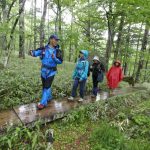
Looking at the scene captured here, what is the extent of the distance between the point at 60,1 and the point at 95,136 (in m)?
13.5

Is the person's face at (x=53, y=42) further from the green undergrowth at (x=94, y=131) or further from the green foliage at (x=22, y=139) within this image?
the green foliage at (x=22, y=139)

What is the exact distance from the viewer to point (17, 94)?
6984 millimetres

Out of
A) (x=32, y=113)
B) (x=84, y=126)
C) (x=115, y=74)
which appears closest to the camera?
(x=32, y=113)

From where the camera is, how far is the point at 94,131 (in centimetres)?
550

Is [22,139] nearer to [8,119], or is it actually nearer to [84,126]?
[8,119]

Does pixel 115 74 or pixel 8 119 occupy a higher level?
pixel 115 74

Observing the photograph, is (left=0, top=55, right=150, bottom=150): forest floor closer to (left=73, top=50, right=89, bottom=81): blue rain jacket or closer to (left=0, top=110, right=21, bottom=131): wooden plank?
(left=0, top=110, right=21, bottom=131): wooden plank

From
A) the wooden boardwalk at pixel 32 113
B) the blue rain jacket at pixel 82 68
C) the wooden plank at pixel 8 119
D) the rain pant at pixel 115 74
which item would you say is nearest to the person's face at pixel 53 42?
the blue rain jacket at pixel 82 68

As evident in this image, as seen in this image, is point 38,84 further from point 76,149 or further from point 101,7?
point 101,7

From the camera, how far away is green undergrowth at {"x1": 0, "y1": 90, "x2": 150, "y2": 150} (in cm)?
480

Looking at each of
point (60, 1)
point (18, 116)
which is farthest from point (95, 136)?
point (60, 1)

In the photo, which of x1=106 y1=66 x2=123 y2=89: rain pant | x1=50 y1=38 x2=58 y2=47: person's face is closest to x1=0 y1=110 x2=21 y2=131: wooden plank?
x1=50 y1=38 x2=58 y2=47: person's face

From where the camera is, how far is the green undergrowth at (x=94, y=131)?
480cm

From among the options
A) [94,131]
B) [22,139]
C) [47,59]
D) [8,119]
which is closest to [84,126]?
[94,131]
